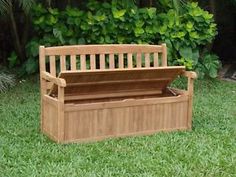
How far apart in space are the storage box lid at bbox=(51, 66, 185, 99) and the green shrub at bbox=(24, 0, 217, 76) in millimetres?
2820

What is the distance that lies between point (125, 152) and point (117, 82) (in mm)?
927

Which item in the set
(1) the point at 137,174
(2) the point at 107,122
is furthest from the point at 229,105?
(1) the point at 137,174

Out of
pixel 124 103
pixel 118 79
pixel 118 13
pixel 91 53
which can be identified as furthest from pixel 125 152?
pixel 118 13

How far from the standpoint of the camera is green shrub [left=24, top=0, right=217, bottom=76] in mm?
8817

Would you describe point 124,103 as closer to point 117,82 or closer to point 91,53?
point 117,82

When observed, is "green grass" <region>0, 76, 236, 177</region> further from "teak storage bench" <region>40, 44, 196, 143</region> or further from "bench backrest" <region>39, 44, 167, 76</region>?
"bench backrest" <region>39, 44, 167, 76</region>

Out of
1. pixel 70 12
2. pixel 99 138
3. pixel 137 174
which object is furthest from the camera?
pixel 70 12

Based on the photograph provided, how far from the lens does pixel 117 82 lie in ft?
19.0

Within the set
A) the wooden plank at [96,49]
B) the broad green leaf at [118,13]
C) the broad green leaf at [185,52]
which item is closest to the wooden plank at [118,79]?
the wooden plank at [96,49]

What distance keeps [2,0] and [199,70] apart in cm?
369

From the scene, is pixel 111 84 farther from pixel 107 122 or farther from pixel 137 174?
pixel 137 174

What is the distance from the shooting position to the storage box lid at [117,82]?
215 inches

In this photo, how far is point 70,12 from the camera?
8859 mm

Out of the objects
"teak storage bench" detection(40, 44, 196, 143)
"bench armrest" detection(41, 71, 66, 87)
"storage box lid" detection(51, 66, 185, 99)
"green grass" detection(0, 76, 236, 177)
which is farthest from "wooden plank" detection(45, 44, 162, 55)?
"green grass" detection(0, 76, 236, 177)
